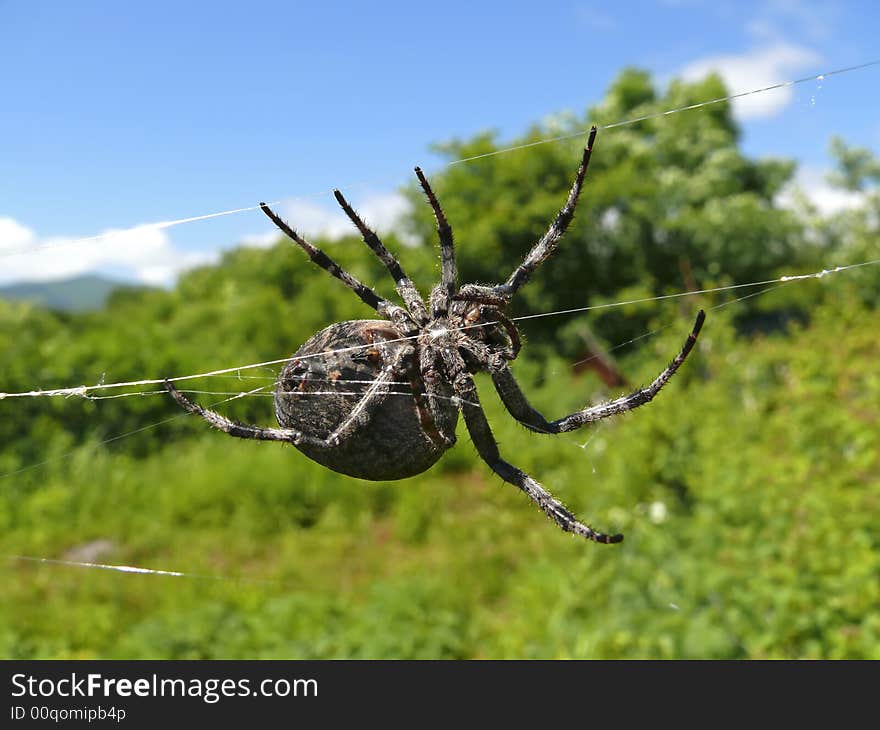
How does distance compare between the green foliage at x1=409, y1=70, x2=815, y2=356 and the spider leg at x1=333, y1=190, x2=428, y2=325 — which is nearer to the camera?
the spider leg at x1=333, y1=190, x2=428, y2=325

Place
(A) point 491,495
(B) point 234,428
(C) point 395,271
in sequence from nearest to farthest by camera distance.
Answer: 1. (B) point 234,428
2. (C) point 395,271
3. (A) point 491,495

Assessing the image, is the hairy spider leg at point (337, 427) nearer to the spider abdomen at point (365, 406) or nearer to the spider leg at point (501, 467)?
the spider abdomen at point (365, 406)

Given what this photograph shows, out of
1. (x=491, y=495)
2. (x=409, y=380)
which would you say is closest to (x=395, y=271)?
(x=409, y=380)

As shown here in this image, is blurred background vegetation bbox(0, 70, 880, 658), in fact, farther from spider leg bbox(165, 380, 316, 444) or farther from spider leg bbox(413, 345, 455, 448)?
spider leg bbox(413, 345, 455, 448)

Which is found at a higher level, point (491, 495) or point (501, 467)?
point (491, 495)

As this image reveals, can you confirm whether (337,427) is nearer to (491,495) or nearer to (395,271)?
(395,271)

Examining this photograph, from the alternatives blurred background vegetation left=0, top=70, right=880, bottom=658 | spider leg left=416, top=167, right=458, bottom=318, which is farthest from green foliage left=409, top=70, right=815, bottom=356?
spider leg left=416, top=167, right=458, bottom=318

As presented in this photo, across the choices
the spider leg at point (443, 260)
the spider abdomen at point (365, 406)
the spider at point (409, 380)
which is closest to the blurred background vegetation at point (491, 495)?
the spider leg at point (443, 260)
